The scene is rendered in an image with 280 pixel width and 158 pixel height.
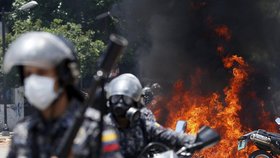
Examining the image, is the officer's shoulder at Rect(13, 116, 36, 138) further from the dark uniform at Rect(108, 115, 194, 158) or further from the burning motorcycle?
the burning motorcycle

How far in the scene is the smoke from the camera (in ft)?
57.2

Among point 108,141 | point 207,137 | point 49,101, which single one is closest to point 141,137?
point 207,137

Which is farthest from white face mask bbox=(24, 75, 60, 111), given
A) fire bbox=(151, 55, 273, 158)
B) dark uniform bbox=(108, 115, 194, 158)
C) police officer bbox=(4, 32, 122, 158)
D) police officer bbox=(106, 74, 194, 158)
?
fire bbox=(151, 55, 273, 158)

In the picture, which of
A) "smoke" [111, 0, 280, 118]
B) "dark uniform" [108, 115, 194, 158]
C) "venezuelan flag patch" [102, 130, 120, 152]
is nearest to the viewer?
"venezuelan flag patch" [102, 130, 120, 152]

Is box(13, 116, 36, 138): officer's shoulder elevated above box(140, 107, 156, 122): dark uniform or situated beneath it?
situated beneath

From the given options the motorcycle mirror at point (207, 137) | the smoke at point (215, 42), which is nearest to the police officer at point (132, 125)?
the motorcycle mirror at point (207, 137)

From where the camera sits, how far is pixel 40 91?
9.59 feet

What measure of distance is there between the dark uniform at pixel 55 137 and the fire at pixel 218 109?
1009 centimetres

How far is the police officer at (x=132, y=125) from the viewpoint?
5.33m

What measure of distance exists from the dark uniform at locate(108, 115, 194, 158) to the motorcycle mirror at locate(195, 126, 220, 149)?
0.64m

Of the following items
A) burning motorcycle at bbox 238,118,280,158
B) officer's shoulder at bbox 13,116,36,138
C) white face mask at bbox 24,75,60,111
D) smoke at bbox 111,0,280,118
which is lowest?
burning motorcycle at bbox 238,118,280,158

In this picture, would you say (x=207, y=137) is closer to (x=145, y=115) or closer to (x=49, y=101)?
(x=49, y=101)

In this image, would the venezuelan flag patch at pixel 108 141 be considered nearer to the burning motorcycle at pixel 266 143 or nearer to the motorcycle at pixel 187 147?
the motorcycle at pixel 187 147

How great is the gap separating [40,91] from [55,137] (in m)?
0.26
